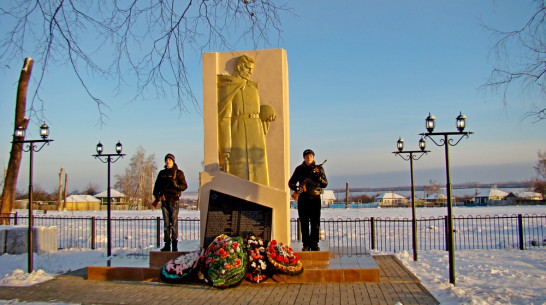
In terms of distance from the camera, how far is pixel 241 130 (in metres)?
9.25

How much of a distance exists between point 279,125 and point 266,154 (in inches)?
24.7

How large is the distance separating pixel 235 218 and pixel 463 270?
5217 mm

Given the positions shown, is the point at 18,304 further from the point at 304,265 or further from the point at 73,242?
the point at 73,242

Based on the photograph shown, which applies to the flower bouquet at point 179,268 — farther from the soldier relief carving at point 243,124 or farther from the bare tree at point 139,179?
the bare tree at point 139,179

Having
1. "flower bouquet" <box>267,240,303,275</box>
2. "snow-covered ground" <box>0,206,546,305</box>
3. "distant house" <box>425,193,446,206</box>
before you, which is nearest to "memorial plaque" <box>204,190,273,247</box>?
"flower bouquet" <box>267,240,303,275</box>

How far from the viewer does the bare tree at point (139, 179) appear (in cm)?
5675

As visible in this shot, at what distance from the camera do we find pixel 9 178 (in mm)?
19062

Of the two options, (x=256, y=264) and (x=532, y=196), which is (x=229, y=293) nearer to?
(x=256, y=264)

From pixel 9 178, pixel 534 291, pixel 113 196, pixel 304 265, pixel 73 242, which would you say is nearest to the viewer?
pixel 534 291

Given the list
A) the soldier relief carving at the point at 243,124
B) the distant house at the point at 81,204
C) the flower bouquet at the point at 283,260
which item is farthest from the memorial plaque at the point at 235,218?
the distant house at the point at 81,204

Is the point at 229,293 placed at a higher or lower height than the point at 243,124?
lower

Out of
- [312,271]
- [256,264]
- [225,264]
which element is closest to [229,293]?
[225,264]

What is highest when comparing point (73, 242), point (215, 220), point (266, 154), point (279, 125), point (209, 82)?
point (209, 82)

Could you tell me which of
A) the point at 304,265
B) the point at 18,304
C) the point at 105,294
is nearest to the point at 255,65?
the point at 304,265
